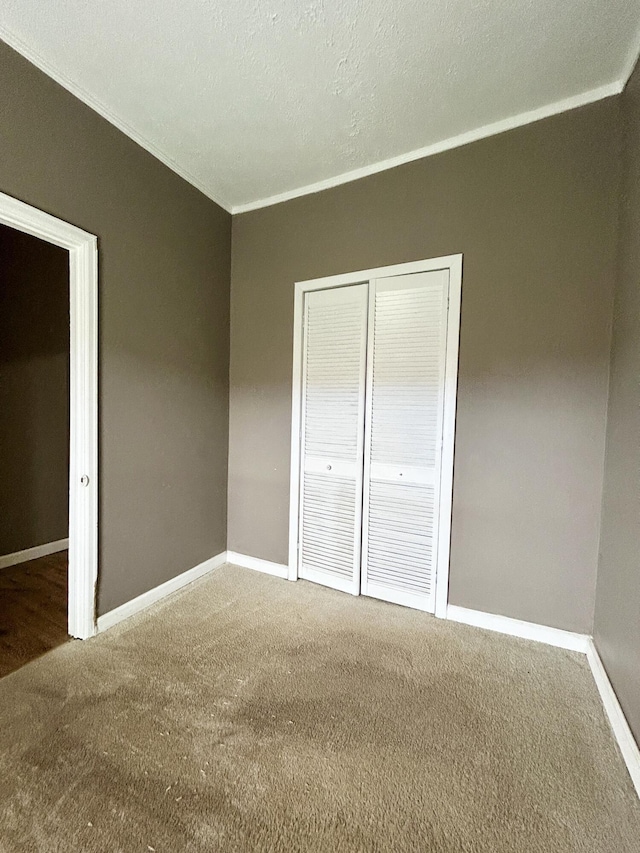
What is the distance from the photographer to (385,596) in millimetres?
2430

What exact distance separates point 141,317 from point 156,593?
1712mm

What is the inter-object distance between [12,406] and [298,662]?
2.85 m

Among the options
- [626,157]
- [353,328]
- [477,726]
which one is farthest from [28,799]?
[626,157]

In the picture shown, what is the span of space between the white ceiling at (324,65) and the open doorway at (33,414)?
1.65 m

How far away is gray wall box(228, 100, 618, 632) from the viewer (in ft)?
6.15

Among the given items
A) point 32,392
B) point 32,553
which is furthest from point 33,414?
point 32,553

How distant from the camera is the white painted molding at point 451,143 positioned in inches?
71.9

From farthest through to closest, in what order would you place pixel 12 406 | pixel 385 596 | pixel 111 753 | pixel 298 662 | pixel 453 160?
pixel 12 406 < pixel 385 596 < pixel 453 160 < pixel 298 662 < pixel 111 753

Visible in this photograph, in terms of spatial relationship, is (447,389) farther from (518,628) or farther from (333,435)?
(518,628)

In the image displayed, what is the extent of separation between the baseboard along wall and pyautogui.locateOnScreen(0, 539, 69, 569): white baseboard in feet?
4.66

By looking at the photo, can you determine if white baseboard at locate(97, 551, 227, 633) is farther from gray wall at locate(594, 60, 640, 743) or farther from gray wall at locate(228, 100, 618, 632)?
gray wall at locate(594, 60, 640, 743)

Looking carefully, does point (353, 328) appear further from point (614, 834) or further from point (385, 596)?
point (614, 834)

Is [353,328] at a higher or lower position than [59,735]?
higher

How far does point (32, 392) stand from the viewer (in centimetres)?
304
